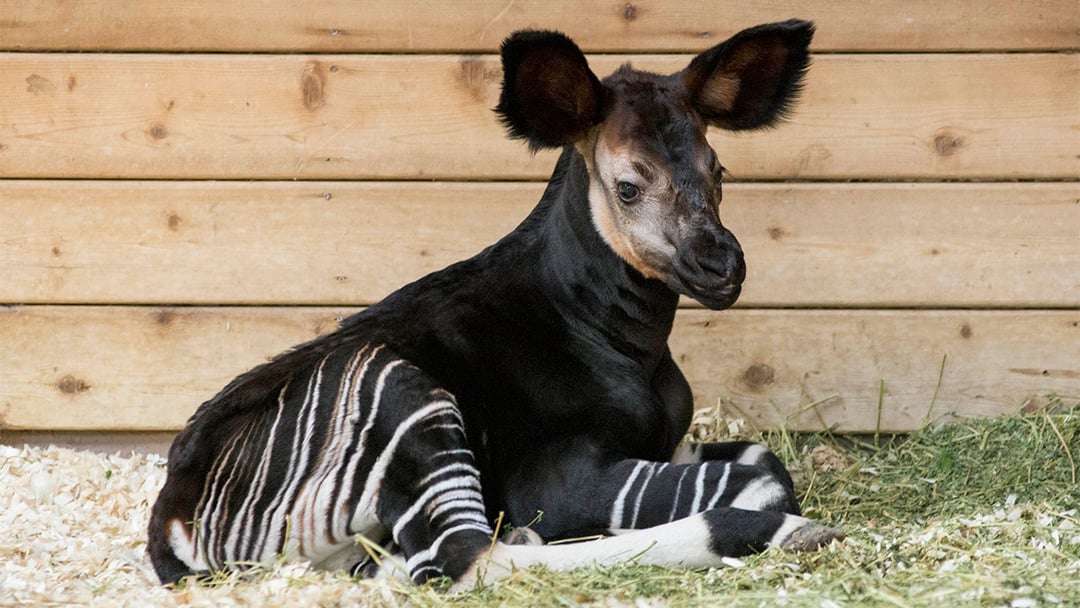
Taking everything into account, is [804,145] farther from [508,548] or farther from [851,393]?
[508,548]

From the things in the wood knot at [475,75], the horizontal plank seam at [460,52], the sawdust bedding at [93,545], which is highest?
the horizontal plank seam at [460,52]

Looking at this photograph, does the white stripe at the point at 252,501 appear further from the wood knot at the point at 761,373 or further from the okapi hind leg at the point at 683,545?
the wood knot at the point at 761,373

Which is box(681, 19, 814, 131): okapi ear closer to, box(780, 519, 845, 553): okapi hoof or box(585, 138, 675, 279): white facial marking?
box(585, 138, 675, 279): white facial marking

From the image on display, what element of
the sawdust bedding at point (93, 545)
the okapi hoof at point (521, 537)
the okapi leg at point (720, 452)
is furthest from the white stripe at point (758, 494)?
the sawdust bedding at point (93, 545)

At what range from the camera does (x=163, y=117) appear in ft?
16.7

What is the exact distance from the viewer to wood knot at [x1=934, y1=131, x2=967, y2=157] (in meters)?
5.02

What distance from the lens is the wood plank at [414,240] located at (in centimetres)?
504

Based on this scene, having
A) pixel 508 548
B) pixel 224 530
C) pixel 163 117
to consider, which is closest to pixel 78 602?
pixel 224 530

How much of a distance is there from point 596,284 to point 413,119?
150cm

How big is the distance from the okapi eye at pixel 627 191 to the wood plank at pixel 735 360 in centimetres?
145

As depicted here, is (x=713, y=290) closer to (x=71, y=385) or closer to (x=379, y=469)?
(x=379, y=469)

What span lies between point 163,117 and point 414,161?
1047mm

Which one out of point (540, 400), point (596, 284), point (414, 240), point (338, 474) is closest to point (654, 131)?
point (596, 284)

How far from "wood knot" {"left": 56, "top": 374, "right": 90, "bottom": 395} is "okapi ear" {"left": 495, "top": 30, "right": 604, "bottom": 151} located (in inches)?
93.6
